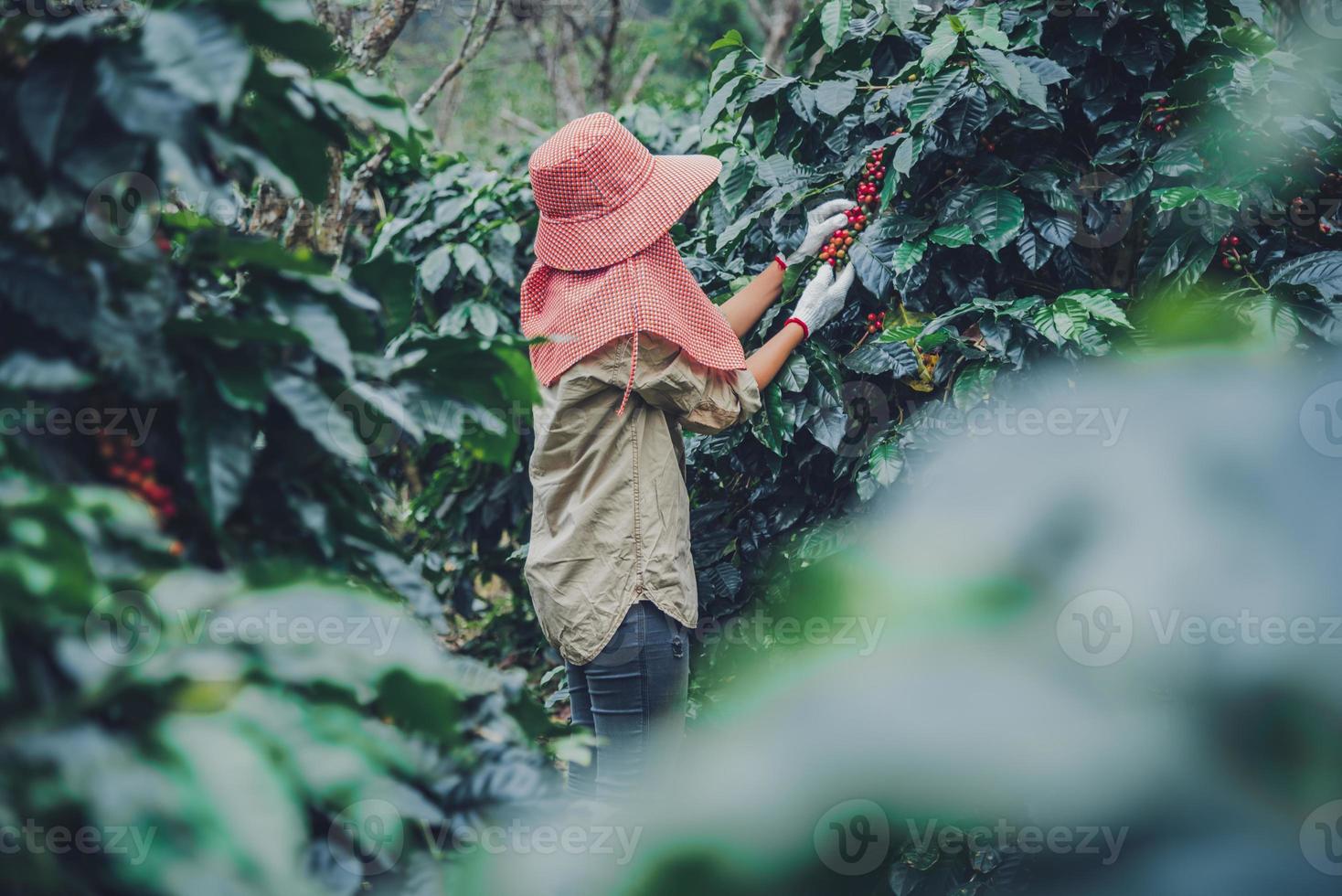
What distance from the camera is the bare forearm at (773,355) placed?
8.27 feet

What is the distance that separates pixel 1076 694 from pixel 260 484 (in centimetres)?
83

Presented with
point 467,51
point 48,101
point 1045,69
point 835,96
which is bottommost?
point 467,51

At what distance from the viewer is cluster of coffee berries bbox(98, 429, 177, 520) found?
3.32 feet

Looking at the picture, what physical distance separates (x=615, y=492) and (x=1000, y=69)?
121 cm

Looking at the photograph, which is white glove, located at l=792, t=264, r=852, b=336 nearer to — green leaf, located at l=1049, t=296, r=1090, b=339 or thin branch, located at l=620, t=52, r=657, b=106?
green leaf, located at l=1049, t=296, r=1090, b=339

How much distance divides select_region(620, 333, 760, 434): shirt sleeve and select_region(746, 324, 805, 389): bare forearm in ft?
0.18

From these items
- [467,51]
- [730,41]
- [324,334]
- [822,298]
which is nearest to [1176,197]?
[822,298]

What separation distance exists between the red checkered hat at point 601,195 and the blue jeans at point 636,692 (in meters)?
0.81

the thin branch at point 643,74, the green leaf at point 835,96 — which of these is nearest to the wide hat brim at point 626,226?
the green leaf at point 835,96

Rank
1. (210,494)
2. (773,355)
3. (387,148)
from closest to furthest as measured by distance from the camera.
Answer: (210,494)
(773,355)
(387,148)

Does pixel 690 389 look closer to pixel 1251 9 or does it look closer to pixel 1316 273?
pixel 1316 273

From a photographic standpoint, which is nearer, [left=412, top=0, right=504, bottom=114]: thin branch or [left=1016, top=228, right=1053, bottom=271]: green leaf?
[left=1016, top=228, right=1053, bottom=271]: green leaf

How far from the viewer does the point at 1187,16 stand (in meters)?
2.22

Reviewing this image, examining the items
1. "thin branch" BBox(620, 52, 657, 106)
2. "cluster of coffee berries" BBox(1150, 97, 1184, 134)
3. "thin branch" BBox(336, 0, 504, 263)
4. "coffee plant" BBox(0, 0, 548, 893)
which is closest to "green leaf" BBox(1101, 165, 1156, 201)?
"cluster of coffee berries" BBox(1150, 97, 1184, 134)
